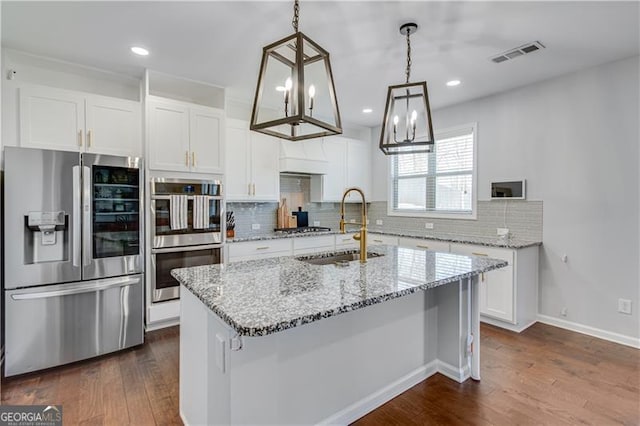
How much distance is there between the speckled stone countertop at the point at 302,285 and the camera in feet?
3.93

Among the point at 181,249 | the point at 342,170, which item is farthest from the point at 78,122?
the point at 342,170

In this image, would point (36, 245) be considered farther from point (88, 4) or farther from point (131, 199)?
point (88, 4)

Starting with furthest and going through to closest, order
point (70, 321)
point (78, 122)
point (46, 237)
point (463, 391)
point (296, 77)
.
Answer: point (78, 122) → point (70, 321) → point (46, 237) → point (463, 391) → point (296, 77)

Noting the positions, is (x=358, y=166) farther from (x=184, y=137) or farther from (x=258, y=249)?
(x=184, y=137)

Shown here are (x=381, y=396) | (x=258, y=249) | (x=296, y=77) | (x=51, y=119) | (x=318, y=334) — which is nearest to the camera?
(x=296, y=77)

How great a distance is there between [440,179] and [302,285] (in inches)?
142

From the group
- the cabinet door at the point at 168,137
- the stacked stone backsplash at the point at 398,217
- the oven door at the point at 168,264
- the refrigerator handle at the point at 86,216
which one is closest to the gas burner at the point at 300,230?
the stacked stone backsplash at the point at 398,217

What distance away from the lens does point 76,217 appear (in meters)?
2.58

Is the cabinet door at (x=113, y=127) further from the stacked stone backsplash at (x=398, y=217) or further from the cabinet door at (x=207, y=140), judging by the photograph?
the stacked stone backsplash at (x=398, y=217)

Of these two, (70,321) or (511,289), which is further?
(511,289)

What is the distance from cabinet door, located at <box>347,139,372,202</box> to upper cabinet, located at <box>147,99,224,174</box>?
7.56 ft

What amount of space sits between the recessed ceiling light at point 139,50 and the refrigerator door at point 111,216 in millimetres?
968

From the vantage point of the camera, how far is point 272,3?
215 cm

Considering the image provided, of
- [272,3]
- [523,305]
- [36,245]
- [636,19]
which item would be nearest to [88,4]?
[272,3]
